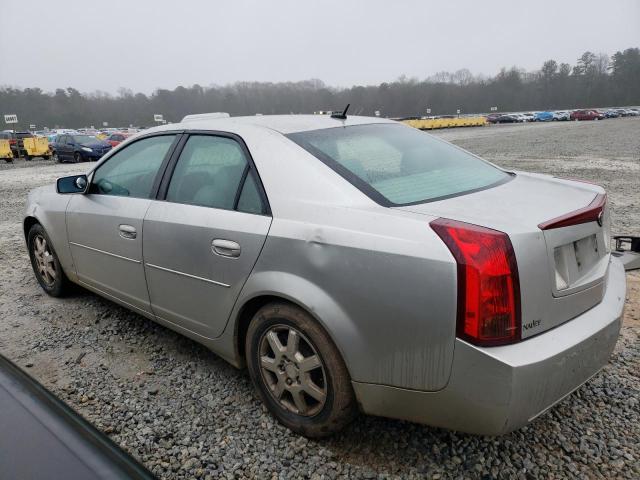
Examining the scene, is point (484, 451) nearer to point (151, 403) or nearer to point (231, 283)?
point (231, 283)

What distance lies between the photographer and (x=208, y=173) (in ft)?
9.25

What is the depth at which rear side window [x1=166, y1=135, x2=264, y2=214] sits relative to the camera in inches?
101

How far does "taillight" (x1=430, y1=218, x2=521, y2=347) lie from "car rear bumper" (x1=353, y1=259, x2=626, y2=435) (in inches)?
2.2

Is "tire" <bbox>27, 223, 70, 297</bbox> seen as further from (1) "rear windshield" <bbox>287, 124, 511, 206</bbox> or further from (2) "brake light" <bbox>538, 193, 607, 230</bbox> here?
(2) "brake light" <bbox>538, 193, 607, 230</bbox>

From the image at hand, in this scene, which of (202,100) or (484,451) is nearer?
(484,451)

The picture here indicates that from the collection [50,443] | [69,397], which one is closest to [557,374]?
[50,443]

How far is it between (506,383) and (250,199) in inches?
57.2

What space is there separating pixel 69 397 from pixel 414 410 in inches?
79.8

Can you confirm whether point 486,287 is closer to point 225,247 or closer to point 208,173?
point 225,247

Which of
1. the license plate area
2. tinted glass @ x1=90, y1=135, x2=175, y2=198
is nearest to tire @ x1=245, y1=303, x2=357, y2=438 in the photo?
the license plate area

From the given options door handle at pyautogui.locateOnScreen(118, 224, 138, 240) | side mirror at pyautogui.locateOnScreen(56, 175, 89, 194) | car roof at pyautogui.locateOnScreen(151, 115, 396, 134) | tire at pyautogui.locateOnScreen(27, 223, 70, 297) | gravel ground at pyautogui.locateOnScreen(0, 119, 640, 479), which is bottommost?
gravel ground at pyautogui.locateOnScreen(0, 119, 640, 479)

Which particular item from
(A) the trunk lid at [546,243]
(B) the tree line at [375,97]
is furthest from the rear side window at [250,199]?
(B) the tree line at [375,97]

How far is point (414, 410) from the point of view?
1995 mm

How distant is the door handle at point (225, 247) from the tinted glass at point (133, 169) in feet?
2.77
